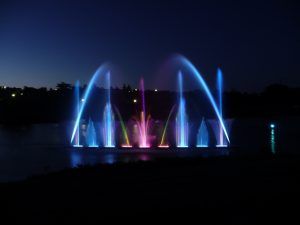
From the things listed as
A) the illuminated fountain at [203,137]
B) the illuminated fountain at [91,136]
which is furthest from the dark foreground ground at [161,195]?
the illuminated fountain at [91,136]

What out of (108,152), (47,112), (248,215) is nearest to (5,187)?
(248,215)

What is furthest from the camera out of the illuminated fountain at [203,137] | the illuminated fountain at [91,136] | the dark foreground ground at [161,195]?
the illuminated fountain at [91,136]

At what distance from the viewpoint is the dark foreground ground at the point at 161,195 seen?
28.4 ft

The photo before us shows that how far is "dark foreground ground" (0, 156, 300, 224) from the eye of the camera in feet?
28.4

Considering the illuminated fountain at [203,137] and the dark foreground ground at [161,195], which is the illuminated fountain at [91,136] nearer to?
the illuminated fountain at [203,137]

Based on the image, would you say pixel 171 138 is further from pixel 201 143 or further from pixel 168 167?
pixel 168 167

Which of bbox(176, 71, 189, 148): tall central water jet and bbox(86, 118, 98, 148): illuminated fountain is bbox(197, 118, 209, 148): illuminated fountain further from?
bbox(86, 118, 98, 148): illuminated fountain

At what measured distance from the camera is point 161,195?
10438 mm

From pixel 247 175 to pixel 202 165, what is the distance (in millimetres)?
2707

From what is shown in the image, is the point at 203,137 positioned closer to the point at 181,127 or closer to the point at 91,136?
the point at 181,127

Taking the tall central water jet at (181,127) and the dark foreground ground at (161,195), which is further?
the tall central water jet at (181,127)

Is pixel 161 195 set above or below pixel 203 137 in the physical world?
below

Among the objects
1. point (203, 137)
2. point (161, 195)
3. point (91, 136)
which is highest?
point (91, 136)

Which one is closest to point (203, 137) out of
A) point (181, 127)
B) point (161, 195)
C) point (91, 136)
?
point (181, 127)
